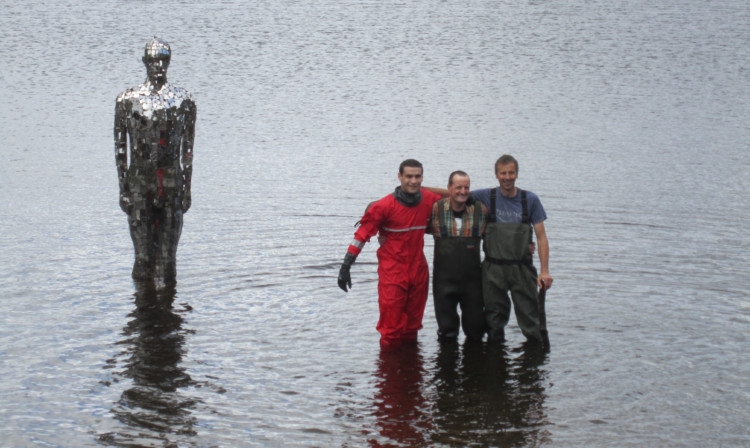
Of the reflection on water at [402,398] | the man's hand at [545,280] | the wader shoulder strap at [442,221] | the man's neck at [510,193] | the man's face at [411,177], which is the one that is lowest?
the reflection on water at [402,398]

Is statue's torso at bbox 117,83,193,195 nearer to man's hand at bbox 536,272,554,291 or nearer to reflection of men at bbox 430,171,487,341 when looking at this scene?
reflection of men at bbox 430,171,487,341

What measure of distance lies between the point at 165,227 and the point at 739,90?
2800 centimetres

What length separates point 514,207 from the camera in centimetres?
861

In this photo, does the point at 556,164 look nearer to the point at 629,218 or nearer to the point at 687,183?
the point at 687,183

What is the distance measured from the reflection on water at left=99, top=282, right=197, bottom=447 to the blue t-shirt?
2907 mm

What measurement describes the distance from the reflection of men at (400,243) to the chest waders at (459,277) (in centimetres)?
15

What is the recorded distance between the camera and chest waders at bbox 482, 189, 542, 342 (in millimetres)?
8602

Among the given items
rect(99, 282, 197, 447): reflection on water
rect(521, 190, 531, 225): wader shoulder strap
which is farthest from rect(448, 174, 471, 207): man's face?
rect(99, 282, 197, 447): reflection on water

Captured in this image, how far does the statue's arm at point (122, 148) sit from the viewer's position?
1000 centimetres

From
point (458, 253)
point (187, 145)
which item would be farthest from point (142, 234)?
point (458, 253)

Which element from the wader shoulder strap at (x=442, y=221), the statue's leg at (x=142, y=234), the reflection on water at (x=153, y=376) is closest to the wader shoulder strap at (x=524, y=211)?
the wader shoulder strap at (x=442, y=221)

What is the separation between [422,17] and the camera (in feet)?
157

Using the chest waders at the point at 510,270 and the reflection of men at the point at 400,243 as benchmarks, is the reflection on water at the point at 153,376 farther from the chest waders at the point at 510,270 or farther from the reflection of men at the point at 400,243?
the chest waders at the point at 510,270

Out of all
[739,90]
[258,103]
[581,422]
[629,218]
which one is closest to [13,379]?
[581,422]
